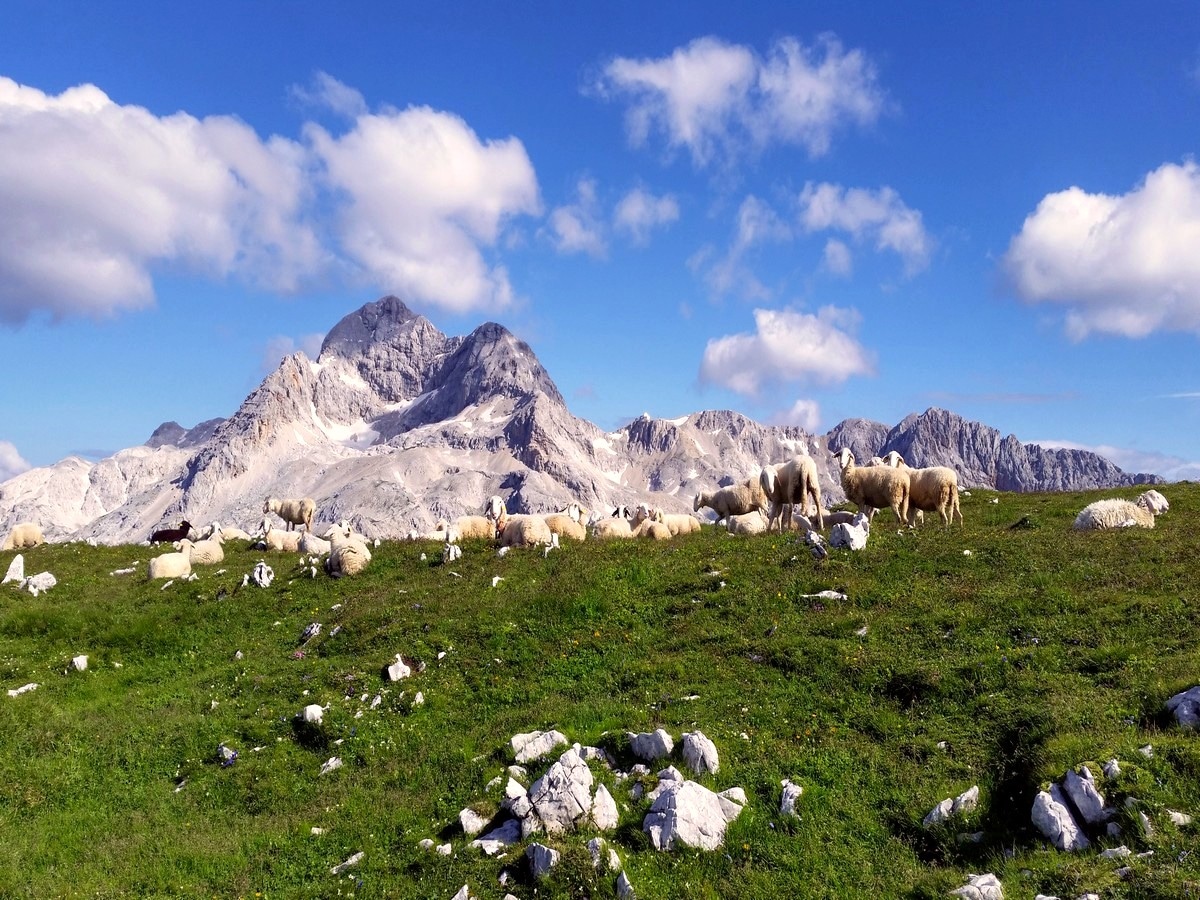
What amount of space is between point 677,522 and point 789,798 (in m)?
26.8

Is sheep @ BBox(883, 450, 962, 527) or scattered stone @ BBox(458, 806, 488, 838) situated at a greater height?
sheep @ BBox(883, 450, 962, 527)

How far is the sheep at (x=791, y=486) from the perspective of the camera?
32781mm

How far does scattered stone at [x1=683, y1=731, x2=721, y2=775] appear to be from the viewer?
41.8 feet

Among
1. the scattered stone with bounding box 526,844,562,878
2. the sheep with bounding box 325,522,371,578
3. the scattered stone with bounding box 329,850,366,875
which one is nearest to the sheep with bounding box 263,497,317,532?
the sheep with bounding box 325,522,371,578

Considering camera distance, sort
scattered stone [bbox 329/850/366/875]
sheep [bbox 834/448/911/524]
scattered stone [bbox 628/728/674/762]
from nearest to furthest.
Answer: scattered stone [bbox 329/850/366/875] < scattered stone [bbox 628/728/674/762] < sheep [bbox 834/448/911/524]

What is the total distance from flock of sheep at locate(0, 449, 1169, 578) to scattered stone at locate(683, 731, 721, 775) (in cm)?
1545

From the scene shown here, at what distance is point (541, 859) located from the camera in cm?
1072

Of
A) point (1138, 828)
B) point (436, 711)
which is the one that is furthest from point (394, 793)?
point (1138, 828)

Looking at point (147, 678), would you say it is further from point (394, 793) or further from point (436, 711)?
point (394, 793)

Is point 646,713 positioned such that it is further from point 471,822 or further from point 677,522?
point 677,522

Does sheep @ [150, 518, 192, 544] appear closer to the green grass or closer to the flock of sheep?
the flock of sheep

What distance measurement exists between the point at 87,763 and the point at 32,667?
8.41m

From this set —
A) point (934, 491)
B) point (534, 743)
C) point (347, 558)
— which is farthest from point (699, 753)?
point (934, 491)

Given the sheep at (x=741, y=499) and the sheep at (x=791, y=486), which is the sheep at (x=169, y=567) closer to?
the sheep at (x=791, y=486)
